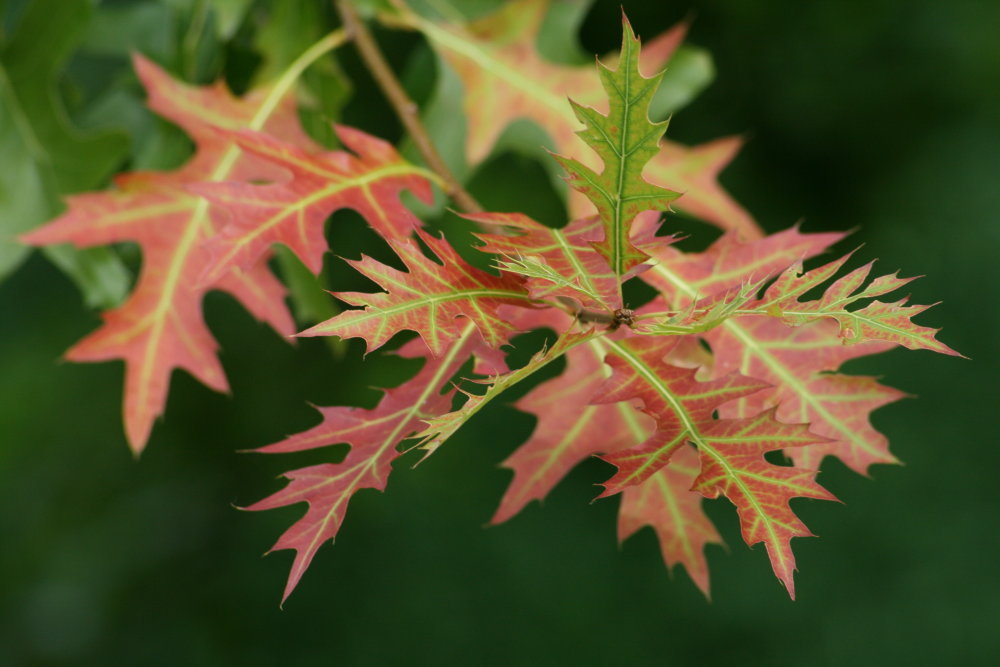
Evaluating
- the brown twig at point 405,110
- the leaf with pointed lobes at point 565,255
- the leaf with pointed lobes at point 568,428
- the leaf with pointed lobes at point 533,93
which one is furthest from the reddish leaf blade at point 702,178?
the leaf with pointed lobes at point 565,255

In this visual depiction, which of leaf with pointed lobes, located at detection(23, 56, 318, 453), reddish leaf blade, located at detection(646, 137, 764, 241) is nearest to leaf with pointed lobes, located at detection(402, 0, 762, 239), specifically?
reddish leaf blade, located at detection(646, 137, 764, 241)

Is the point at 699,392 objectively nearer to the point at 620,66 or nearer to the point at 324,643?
the point at 620,66

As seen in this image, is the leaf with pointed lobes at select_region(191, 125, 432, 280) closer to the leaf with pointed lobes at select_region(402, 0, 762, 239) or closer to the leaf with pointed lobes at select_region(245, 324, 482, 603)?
the leaf with pointed lobes at select_region(245, 324, 482, 603)

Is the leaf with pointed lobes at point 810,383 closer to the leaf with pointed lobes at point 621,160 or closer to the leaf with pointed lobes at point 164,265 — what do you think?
the leaf with pointed lobes at point 621,160

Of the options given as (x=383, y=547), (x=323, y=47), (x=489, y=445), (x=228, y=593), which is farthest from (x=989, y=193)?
(x=228, y=593)

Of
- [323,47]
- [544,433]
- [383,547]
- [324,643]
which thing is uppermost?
[323,47]

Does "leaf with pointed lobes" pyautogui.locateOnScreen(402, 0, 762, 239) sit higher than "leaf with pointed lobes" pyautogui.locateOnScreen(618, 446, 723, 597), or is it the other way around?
"leaf with pointed lobes" pyautogui.locateOnScreen(402, 0, 762, 239)
